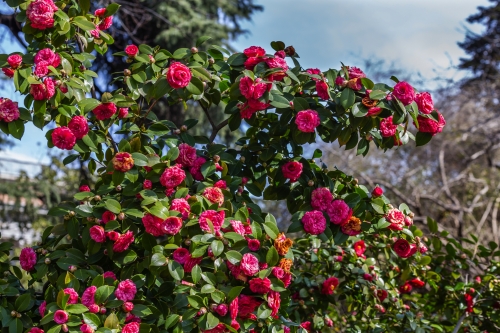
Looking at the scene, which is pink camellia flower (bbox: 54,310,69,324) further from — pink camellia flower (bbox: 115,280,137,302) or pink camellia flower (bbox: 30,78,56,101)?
pink camellia flower (bbox: 30,78,56,101)

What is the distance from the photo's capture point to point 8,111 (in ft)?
5.57

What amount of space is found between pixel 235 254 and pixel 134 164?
46cm

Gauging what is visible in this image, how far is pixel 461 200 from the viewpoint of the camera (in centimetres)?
749

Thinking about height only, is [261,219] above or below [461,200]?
below

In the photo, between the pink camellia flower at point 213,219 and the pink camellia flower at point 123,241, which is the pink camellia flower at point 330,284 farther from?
the pink camellia flower at point 123,241

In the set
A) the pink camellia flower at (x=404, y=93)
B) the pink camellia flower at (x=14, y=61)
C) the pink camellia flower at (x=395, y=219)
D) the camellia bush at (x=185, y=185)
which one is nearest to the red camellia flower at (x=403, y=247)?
the camellia bush at (x=185, y=185)

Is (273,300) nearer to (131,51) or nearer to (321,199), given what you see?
(321,199)

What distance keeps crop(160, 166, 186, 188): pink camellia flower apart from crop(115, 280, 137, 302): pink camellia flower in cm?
33

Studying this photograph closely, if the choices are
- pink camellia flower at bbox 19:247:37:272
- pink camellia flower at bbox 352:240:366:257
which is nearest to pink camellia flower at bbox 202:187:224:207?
pink camellia flower at bbox 19:247:37:272

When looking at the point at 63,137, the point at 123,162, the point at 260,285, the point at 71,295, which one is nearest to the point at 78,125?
the point at 63,137

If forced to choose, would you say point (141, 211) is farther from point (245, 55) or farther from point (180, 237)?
point (245, 55)

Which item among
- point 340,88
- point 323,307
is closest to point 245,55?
point 340,88

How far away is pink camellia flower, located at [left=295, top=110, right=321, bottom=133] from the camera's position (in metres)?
1.68

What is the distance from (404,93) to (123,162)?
0.93 m
